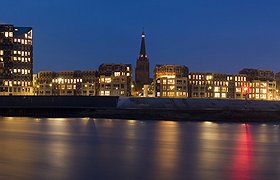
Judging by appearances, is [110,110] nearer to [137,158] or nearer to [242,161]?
[137,158]

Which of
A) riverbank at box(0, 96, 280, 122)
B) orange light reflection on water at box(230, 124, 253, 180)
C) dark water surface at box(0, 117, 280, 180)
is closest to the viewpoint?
dark water surface at box(0, 117, 280, 180)

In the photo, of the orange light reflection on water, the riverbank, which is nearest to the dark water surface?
the orange light reflection on water

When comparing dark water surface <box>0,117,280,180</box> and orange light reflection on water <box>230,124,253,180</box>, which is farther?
orange light reflection on water <box>230,124,253,180</box>

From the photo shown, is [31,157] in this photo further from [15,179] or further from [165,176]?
[165,176]

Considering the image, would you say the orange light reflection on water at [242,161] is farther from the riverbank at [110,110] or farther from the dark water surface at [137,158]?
the riverbank at [110,110]

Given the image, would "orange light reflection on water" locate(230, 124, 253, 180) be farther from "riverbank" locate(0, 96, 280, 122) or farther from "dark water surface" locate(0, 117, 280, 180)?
"riverbank" locate(0, 96, 280, 122)

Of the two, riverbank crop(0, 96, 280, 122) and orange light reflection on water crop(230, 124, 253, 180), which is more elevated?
riverbank crop(0, 96, 280, 122)

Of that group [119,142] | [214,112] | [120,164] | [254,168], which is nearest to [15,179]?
[120,164]

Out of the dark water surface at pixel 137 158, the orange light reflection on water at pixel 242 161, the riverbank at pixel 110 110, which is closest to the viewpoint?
the dark water surface at pixel 137 158

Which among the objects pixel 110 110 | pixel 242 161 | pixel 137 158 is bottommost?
pixel 242 161

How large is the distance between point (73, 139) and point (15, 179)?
1127 inches

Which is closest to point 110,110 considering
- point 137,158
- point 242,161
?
point 137,158

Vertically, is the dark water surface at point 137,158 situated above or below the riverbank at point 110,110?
below

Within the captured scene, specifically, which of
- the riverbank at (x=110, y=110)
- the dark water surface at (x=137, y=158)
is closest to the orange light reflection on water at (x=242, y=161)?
the dark water surface at (x=137, y=158)
